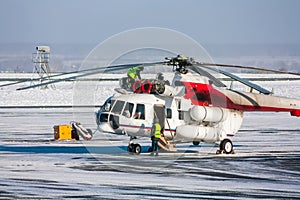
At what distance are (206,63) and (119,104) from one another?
3139 millimetres

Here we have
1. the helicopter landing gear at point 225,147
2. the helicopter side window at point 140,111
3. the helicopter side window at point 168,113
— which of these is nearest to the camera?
the helicopter side window at point 140,111

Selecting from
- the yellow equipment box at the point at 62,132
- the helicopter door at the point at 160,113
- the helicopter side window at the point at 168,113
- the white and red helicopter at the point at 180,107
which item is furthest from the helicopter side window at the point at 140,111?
the yellow equipment box at the point at 62,132

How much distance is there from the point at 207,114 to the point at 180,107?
88 cm

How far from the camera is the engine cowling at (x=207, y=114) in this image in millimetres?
24109

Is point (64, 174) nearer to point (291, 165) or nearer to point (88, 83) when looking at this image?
point (291, 165)

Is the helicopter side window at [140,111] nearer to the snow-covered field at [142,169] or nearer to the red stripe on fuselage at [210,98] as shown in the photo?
the snow-covered field at [142,169]

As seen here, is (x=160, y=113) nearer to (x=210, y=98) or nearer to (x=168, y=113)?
(x=168, y=113)

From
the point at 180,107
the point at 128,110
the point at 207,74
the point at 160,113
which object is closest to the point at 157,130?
the point at 160,113

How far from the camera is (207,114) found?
24.3 metres

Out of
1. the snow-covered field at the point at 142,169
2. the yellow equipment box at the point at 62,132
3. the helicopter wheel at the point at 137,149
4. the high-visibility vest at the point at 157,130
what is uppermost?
the high-visibility vest at the point at 157,130

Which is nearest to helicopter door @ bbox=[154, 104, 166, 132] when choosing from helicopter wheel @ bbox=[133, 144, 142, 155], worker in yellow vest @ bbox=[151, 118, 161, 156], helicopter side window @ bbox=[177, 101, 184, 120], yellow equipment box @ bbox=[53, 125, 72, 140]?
worker in yellow vest @ bbox=[151, 118, 161, 156]

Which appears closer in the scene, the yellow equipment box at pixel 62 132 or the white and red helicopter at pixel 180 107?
the white and red helicopter at pixel 180 107

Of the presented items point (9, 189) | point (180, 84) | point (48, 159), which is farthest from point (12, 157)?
point (9, 189)

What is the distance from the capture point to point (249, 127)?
39.9 metres
